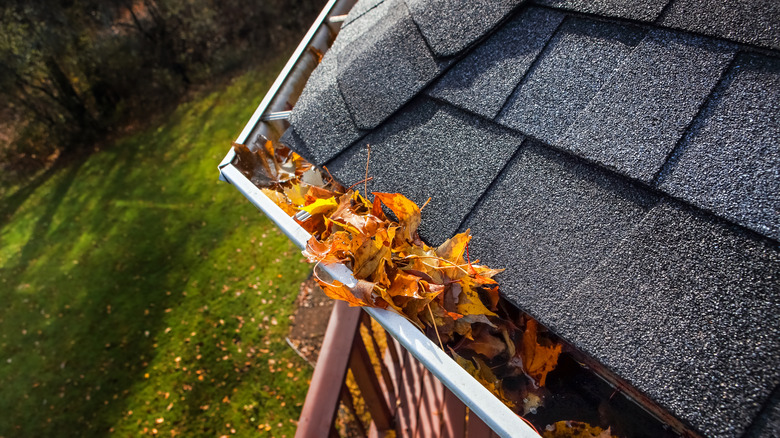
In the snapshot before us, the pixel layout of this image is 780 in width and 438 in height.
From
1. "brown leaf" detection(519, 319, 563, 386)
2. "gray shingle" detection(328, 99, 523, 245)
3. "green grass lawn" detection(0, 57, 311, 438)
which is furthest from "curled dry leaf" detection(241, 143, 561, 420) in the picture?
"green grass lawn" detection(0, 57, 311, 438)

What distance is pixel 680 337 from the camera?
1.03m

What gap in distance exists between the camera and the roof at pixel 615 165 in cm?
101

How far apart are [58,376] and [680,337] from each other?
665cm

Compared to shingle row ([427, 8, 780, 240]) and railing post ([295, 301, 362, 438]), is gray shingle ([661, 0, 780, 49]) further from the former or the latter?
railing post ([295, 301, 362, 438])

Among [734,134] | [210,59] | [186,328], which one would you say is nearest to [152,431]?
[186,328]

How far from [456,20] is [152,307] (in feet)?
18.2

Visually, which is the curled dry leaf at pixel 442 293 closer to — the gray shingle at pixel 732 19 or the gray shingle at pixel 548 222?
the gray shingle at pixel 548 222

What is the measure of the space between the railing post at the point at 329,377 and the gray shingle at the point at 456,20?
4.36 ft

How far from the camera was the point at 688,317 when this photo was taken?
1038 millimetres

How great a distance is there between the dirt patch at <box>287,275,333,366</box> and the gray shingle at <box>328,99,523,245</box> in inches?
140

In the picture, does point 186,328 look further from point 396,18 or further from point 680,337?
point 680,337

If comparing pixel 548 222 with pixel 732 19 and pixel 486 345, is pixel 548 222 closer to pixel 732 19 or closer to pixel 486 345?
pixel 486 345

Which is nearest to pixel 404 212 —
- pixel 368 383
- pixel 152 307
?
pixel 368 383

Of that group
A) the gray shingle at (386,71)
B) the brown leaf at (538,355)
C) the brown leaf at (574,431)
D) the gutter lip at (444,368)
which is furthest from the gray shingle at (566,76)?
the brown leaf at (574,431)
